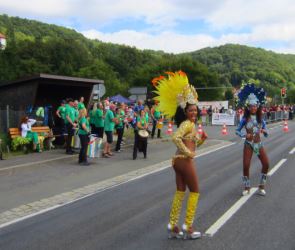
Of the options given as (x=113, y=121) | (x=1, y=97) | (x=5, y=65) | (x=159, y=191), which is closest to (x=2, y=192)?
(x=159, y=191)

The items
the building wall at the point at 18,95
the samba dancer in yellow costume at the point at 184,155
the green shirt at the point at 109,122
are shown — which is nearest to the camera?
the samba dancer in yellow costume at the point at 184,155

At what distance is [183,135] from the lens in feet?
19.2

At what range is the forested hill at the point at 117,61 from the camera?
82.6 m

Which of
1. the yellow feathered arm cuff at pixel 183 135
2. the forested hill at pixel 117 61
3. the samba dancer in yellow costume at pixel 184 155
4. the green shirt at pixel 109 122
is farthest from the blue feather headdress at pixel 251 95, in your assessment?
the forested hill at pixel 117 61

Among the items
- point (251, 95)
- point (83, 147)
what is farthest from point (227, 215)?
point (83, 147)

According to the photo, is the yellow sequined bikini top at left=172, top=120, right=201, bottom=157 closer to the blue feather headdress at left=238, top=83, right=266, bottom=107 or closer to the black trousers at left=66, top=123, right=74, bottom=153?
the blue feather headdress at left=238, top=83, right=266, bottom=107

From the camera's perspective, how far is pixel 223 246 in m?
5.53

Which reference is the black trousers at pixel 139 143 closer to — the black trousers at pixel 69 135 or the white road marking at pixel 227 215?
the black trousers at pixel 69 135

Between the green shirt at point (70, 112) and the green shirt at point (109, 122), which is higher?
the green shirt at point (70, 112)

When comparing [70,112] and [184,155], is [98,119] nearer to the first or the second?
[70,112]

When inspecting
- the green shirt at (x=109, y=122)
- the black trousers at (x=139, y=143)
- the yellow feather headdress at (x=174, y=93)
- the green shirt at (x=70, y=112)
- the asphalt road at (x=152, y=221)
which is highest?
the yellow feather headdress at (x=174, y=93)

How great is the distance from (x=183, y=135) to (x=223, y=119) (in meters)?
30.2

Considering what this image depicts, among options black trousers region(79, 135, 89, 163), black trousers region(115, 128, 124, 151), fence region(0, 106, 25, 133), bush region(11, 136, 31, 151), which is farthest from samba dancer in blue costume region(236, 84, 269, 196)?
fence region(0, 106, 25, 133)

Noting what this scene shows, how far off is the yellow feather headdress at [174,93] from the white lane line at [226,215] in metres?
1.73
